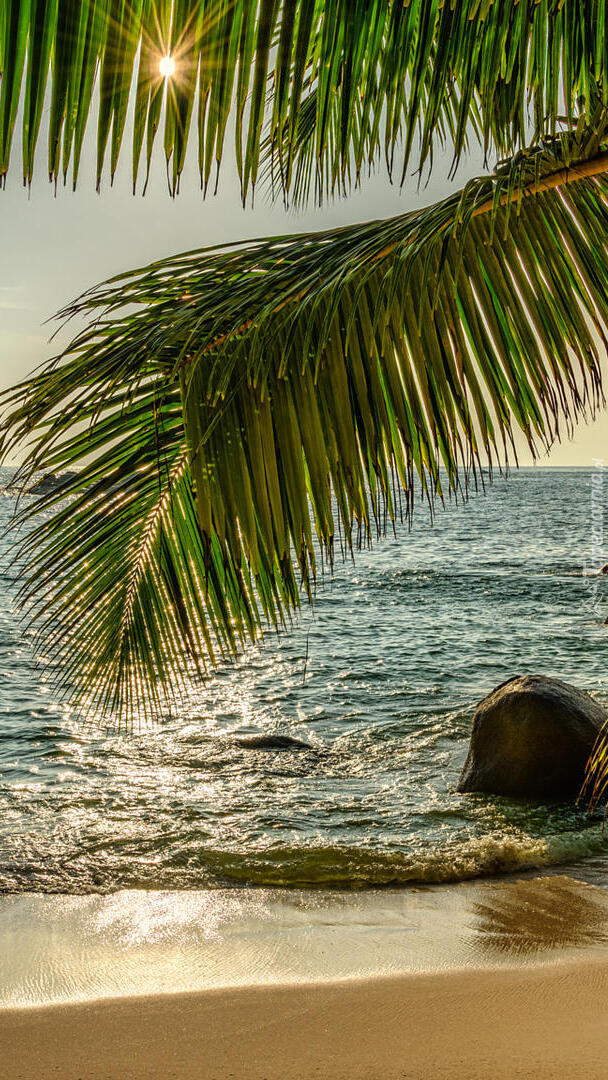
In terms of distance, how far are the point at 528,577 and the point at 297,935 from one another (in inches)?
1017

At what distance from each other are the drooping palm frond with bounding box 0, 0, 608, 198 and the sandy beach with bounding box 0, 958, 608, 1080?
382 cm

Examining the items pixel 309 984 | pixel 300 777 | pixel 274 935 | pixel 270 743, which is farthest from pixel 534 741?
pixel 309 984

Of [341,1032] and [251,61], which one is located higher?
[251,61]

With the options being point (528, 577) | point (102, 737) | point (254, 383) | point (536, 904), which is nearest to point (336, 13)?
point (254, 383)

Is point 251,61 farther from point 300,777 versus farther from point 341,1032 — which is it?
point 300,777

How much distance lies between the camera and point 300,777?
32.9 ft

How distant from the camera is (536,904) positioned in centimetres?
657

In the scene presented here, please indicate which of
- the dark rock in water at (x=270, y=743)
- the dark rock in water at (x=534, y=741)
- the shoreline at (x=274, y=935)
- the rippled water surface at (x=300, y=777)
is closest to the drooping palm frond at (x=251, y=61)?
the rippled water surface at (x=300, y=777)

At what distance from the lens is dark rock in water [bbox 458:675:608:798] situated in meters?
9.05

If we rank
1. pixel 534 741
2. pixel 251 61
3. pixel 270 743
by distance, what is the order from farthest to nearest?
pixel 270 743
pixel 534 741
pixel 251 61

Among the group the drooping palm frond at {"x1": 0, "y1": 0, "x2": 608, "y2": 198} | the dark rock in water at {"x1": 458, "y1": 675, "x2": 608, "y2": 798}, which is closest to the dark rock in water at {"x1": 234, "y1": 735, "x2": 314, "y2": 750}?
the dark rock in water at {"x1": 458, "y1": 675, "x2": 608, "y2": 798}

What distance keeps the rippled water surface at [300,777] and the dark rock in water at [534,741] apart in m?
0.30

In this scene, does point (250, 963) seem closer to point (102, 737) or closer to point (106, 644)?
point (106, 644)

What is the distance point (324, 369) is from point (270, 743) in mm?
9484
